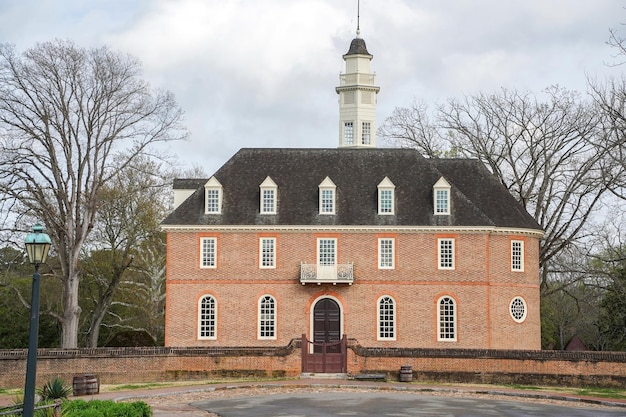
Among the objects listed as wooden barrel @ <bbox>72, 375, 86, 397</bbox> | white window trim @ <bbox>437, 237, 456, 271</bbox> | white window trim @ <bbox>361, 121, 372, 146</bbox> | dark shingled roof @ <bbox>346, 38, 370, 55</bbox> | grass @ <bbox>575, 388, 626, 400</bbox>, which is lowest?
grass @ <bbox>575, 388, 626, 400</bbox>

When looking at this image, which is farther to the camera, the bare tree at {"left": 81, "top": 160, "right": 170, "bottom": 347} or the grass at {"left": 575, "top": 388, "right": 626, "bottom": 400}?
the bare tree at {"left": 81, "top": 160, "right": 170, "bottom": 347}

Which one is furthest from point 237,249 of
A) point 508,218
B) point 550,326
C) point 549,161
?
point 550,326

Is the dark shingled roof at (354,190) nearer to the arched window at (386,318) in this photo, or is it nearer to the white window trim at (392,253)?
the white window trim at (392,253)

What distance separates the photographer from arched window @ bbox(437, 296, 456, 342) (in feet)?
147

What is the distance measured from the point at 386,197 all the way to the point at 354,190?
1789mm

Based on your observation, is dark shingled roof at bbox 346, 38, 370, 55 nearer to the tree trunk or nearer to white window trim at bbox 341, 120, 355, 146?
white window trim at bbox 341, 120, 355, 146

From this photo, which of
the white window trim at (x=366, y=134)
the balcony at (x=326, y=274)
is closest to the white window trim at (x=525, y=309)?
the balcony at (x=326, y=274)

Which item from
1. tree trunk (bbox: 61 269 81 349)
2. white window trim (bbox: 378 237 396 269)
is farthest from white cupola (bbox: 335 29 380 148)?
tree trunk (bbox: 61 269 81 349)

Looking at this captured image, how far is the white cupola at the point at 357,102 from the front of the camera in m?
52.8

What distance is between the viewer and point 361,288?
4538 cm

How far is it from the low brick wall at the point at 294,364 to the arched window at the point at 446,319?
292 inches

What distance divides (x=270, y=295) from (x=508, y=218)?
39.8ft

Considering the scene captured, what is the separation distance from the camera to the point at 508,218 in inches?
1829

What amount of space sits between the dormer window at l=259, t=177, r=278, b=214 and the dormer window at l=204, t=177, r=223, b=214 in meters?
2.00
